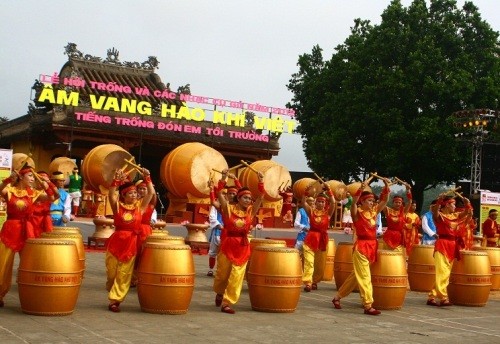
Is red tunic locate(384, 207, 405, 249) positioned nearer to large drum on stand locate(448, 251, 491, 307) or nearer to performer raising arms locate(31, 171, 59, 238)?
large drum on stand locate(448, 251, 491, 307)

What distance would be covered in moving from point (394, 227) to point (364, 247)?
3.26 meters

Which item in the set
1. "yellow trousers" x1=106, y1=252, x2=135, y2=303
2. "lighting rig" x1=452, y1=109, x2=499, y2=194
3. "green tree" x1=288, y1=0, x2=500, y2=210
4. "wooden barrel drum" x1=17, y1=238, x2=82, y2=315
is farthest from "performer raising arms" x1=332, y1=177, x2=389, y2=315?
"green tree" x1=288, y1=0, x2=500, y2=210

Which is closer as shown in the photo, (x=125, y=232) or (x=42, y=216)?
(x=125, y=232)

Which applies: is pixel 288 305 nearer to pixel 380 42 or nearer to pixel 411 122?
pixel 411 122

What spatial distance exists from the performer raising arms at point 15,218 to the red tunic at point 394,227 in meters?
5.95

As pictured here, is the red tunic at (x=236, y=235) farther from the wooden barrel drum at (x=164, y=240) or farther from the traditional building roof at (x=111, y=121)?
the traditional building roof at (x=111, y=121)

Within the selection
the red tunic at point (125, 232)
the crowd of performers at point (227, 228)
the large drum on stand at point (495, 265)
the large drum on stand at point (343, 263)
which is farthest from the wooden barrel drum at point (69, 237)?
the large drum on stand at point (495, 265)

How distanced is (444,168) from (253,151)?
24.9ft

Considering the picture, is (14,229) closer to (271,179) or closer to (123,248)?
(123,248)

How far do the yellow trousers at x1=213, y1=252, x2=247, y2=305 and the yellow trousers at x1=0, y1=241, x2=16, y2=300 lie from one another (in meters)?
2.30

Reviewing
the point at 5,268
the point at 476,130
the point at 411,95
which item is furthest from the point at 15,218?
the point at 411,95

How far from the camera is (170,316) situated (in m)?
8.12

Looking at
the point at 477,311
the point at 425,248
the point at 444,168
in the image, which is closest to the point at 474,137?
the point at 444,168

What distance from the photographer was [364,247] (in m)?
9.28
